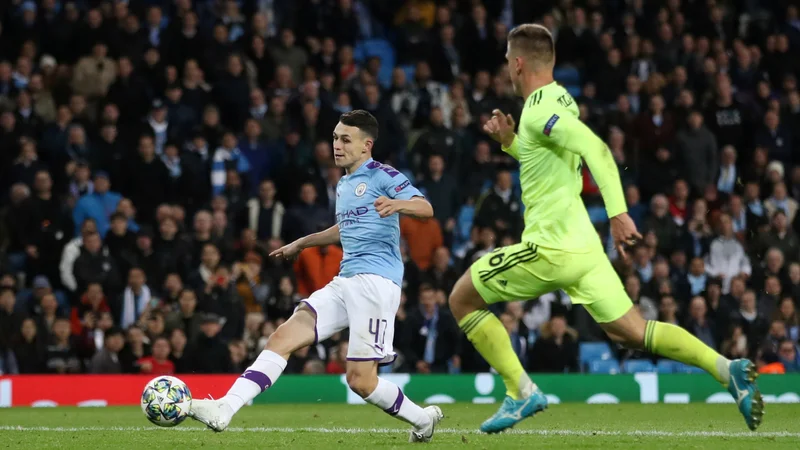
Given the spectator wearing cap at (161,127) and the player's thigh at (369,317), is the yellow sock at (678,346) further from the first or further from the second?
the spectator wearing cap at (161,127)

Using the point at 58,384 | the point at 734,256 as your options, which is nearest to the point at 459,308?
the point at 58,384

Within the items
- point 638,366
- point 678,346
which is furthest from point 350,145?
point 638,366

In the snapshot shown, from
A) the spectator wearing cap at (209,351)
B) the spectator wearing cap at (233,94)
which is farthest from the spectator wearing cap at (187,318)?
the spectator wearing cap at (233,94)

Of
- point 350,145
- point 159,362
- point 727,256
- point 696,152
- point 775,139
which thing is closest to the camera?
point 350,145

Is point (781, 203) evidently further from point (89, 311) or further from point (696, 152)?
point (89, 311)

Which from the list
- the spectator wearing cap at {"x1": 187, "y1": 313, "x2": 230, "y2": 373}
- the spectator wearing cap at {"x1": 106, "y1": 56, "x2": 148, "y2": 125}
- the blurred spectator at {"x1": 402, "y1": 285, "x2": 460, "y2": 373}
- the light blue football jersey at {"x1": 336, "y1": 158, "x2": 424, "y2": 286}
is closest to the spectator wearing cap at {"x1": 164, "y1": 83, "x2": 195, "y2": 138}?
the spectator wearing cap at {"x1": 106, "y1": 56, "x2": 148, "y2": 125}

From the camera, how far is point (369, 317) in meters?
8.16

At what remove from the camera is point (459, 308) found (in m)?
8.31

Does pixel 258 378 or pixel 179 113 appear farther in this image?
pixel 179 113

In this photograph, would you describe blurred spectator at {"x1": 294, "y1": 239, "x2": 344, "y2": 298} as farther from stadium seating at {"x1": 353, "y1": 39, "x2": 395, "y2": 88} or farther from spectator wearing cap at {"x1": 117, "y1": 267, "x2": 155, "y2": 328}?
stadium seating at {"x1": 353, "y1": 39, "x2": 395, "y2": 88}

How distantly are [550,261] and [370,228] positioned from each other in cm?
117

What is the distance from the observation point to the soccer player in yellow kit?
307 inches

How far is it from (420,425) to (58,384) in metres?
7.70

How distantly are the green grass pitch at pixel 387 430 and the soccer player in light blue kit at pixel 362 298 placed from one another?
1.08 feet
